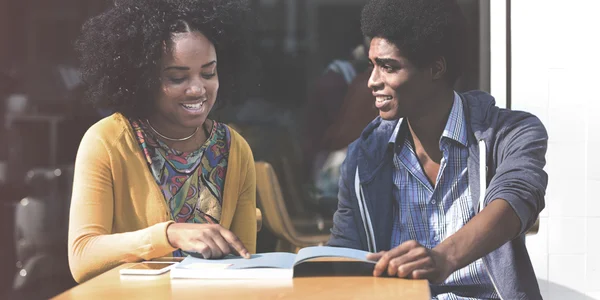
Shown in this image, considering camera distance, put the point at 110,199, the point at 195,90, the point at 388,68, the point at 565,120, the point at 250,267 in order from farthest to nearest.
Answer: the point at 565,120, the point at 388,68, the point at 195,90, the point at 110,199, the point at 250,267

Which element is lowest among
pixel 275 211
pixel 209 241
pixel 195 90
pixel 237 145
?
pixel 275 211

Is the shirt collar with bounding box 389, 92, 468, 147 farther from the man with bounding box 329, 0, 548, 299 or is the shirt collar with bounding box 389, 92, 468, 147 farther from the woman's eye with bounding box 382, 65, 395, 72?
the woman's eye with bounding box 382, 65, 395, 72

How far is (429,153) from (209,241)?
82cm

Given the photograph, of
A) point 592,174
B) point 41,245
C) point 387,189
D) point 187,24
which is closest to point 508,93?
point 592,174

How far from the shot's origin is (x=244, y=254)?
6.10 ft

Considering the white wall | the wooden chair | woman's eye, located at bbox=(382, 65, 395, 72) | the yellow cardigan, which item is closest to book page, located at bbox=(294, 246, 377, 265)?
the yellow cardigan

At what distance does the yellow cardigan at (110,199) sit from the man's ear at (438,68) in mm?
635

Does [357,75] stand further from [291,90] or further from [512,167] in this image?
[512,167]

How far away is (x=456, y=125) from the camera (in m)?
2.38

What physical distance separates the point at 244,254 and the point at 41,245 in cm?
170

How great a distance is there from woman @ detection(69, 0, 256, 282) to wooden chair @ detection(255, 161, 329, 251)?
0.59 meters

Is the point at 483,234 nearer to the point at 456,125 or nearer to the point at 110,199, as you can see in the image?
the point at 456,125

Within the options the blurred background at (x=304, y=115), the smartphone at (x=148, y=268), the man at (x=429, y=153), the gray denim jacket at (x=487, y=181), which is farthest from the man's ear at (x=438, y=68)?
the smartphone at (x=148, y=268)

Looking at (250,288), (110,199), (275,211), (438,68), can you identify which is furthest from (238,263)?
(275,211)
